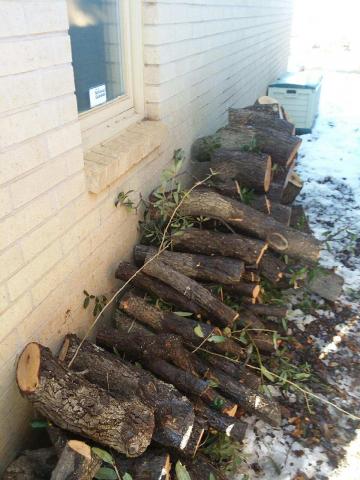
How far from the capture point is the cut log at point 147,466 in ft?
6.49

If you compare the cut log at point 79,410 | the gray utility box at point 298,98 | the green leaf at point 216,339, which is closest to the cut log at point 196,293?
the green leaf at point 216,339

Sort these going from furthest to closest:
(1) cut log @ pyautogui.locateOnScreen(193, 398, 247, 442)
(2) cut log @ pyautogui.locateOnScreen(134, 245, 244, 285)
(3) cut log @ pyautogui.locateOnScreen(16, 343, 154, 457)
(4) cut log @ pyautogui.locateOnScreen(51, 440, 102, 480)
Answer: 1. (2) cut log @ pyautogui.locateOnScreen(134, 245, 244, 285)
2. (1) cut log @ pyautogui.locateOnScreen(193, 398, 247, 442)
3. (3) cut log @ pyautogui.locateOnScreen(16, 343, 154, 457)
4. (4) cut log @ pyautogui.locateOnScreen(51, 440, 102, 480)

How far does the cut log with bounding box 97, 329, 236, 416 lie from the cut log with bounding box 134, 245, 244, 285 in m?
0.70

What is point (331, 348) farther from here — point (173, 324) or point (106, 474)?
point (106, 474)

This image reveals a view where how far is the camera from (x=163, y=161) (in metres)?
3.86

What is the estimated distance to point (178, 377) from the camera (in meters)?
2.48

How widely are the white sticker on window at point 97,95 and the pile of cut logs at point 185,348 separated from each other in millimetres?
1024

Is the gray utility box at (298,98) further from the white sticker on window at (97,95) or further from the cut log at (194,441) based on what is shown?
the cut log at (194,441)

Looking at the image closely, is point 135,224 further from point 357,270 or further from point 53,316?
point 357,270

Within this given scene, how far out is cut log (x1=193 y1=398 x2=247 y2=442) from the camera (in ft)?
7.89

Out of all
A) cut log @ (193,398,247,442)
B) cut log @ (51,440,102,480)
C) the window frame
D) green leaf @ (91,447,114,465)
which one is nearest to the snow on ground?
cut log @ (193,398,247,442)

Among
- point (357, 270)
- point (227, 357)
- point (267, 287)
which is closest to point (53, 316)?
point (227, 357)

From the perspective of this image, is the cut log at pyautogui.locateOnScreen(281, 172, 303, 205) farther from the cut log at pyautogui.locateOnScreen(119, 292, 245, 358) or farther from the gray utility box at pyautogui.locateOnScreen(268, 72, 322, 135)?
the gray utility box at pyautogui.locateOnScreen(268, 72, 322, 135)

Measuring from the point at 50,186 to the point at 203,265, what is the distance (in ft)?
4.32
